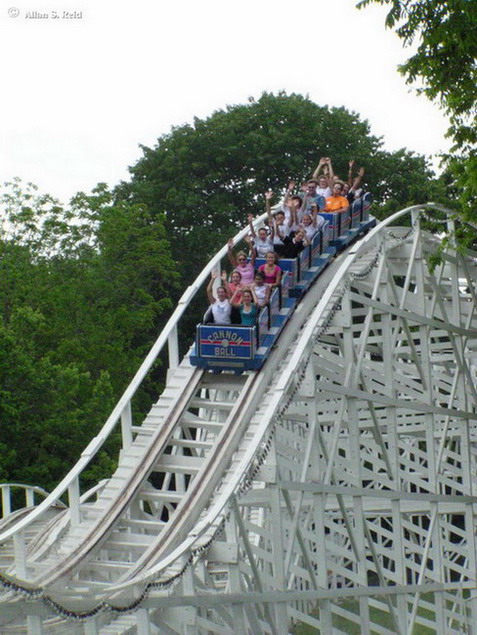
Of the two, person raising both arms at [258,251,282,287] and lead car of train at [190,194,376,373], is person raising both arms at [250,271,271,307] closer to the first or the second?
lead car of train at [190,194,376,373]

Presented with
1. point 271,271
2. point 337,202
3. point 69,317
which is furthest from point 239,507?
point 69,317

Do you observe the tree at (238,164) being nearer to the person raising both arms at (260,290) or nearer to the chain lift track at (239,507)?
the chain lift track at (239,507)

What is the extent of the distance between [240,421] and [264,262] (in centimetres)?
422

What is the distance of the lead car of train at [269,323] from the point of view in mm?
20953

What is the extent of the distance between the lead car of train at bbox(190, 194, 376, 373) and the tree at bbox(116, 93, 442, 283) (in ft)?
69.8

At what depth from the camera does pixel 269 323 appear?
21.8 m

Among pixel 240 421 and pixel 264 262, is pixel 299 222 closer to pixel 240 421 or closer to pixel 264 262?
pixel 264 262

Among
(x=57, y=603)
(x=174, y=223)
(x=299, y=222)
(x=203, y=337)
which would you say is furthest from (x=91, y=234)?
(x=57, y=603)

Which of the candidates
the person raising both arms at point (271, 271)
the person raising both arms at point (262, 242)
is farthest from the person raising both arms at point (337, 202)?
the person raising both arms at point (271, 271)

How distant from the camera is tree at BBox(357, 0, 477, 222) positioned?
64.3 ft

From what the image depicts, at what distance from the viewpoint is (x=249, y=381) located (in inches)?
821

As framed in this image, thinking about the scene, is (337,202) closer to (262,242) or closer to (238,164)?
(262,242)

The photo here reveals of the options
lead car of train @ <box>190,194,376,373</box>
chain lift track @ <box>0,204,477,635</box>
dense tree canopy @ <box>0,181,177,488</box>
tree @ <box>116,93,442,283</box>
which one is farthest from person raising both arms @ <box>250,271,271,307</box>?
tree @ <box>116,93,442,283</box>

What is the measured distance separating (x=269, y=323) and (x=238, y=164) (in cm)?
2620
